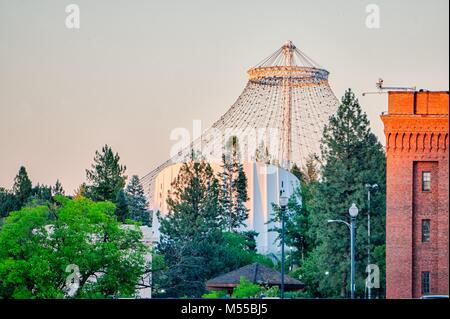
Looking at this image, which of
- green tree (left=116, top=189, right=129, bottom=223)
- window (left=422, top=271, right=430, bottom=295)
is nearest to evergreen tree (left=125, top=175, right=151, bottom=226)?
green tree (left=116, top=189, right=129, bottom=223)

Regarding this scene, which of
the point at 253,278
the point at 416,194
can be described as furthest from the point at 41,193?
the point at 416,194

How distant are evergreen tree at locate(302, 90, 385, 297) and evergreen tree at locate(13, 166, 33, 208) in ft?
93.4

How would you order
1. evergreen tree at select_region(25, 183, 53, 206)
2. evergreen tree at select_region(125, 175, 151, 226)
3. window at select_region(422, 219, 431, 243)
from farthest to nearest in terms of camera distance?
evergreen tree at select_region(125, 175, 151, 226) < evergreen tree at select_region(25, 183, 53, 206) < window at select_region(422, 219, 431, 243)

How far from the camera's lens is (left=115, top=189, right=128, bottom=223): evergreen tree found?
85938 mm

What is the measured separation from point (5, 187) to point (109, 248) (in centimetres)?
2885

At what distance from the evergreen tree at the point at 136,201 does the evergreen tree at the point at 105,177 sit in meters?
12.7

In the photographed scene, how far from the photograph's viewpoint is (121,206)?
87375mm

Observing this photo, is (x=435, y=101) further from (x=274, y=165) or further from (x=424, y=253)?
(x=274, y=165)

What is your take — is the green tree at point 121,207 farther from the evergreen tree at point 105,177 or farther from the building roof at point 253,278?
the building roof at point 253,278

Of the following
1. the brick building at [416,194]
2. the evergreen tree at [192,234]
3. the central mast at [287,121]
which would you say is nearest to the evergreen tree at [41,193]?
the evergreen tree at [192,234]

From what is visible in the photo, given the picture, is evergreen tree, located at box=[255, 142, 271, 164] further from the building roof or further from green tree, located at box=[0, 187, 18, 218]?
the building roof
